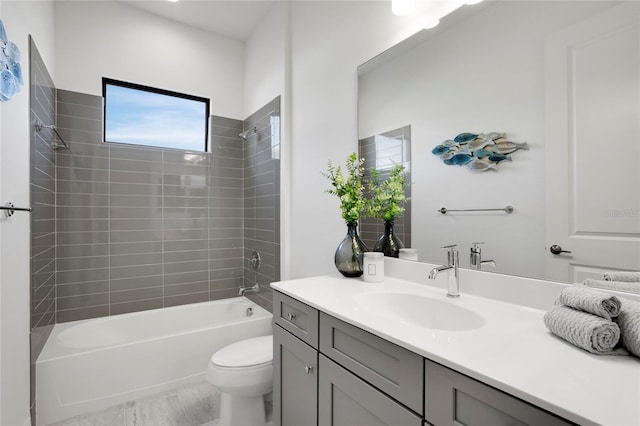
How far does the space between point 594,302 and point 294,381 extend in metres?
1.13

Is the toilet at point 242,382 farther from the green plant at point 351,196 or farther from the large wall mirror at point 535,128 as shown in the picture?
the large wall mirror at point 535,128

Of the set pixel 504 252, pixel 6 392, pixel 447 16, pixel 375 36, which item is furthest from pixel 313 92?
pixel 6 392

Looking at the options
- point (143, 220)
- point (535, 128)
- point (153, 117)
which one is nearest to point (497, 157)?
point (535, 128)

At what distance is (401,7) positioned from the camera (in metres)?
1.49

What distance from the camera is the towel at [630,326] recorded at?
2.31 feet

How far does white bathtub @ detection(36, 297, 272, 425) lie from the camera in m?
1.91

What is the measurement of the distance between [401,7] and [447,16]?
0.24 meters

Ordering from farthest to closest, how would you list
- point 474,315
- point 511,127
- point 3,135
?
1. point 3,135
2. point 511,127
3. point 474,315

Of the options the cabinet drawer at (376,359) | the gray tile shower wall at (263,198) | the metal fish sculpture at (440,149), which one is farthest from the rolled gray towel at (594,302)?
the gray tile shower wall at (263,198)

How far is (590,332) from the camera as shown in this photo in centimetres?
73

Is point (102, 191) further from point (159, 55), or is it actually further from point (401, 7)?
point (401, 7)

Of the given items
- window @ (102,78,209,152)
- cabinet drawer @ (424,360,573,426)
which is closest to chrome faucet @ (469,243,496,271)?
cabinet drawer @ (424,360,573,426)

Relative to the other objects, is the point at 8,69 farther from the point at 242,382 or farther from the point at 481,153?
the point at 481,153

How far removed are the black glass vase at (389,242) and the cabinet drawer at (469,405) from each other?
883mm
